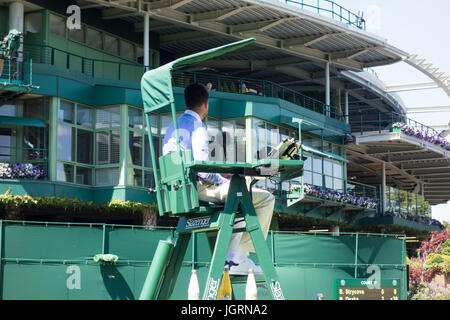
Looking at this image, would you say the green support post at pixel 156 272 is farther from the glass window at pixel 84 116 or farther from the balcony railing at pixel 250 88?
the balcony railing at pixel 250 88

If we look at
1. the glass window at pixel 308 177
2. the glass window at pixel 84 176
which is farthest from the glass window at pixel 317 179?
the glass window at pixel 84 176

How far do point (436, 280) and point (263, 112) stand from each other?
35.0ft

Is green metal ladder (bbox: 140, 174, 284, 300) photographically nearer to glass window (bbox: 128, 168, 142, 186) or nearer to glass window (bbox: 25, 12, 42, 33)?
glass window (bbox: 128, 168, 142, 186)

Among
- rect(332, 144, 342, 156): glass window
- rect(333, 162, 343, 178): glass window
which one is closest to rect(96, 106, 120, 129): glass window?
rect(333, 162, 343, 178): glass window

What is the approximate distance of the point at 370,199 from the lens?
3750cm

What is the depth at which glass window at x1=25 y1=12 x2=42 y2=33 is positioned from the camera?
96.4 feet

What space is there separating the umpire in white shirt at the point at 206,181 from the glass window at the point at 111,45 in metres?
25.3

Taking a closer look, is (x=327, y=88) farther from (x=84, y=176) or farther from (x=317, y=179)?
(x=84, y=176)

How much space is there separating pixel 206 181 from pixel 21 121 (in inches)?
784

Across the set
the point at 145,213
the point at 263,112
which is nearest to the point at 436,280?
the point at 263,112

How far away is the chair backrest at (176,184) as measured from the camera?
713 cm

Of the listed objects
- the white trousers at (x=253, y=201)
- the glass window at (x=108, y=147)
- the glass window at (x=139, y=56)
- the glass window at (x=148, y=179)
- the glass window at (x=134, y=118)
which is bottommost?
the white trousers at (x=253, y=201)

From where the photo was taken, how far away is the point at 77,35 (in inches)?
1216
